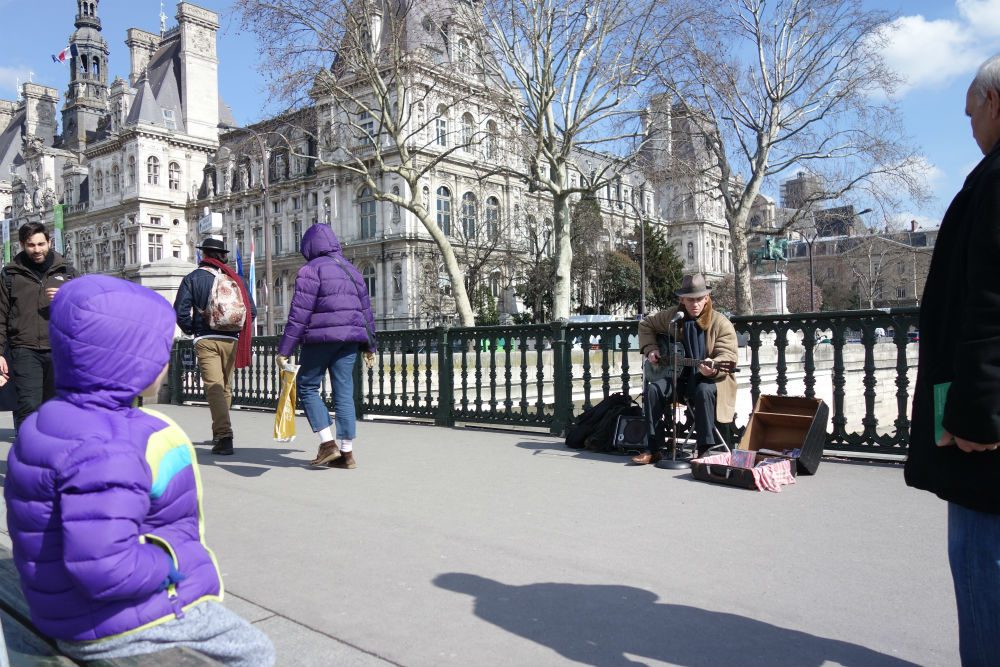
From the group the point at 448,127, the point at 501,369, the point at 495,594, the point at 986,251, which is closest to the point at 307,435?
the point at 501,369

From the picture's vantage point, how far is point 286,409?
6441 mm

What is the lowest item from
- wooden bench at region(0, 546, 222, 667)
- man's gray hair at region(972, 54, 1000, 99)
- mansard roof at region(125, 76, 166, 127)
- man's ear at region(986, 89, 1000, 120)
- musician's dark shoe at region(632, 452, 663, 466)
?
musician's dark shoe at region(632, 452, 663, 466)

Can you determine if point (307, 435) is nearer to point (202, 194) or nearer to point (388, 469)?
point (388, 469)

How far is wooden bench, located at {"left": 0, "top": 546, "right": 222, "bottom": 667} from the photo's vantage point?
184cm

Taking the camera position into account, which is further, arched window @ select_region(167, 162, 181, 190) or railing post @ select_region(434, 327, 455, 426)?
arched window @ select_region(167, 162, 181, 190)

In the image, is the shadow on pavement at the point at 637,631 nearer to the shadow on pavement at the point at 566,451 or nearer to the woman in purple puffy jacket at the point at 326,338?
the woman in purple puffy jacket at the point at 326,338

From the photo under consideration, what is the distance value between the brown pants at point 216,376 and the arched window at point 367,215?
162 ft

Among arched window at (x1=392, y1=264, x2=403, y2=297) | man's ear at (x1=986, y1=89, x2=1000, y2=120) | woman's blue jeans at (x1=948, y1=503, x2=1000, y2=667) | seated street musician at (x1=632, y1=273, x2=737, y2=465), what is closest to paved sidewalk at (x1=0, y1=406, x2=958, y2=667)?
seated street musician at (x1=632, y1=273, x2=737, y2=465)

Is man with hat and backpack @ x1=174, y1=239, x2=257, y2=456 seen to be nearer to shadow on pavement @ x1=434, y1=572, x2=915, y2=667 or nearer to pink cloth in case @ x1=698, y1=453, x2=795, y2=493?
pink cloth in case @ x1=698, y1=453, x2=795, y2=493

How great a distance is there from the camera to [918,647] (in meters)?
2.92

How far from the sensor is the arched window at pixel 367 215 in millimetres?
56562

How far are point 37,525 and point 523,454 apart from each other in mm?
5801

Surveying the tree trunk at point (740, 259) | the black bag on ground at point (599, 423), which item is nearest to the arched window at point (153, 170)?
the tree trunk at point (740, 259)

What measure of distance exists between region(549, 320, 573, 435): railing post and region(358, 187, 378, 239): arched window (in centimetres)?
4915
